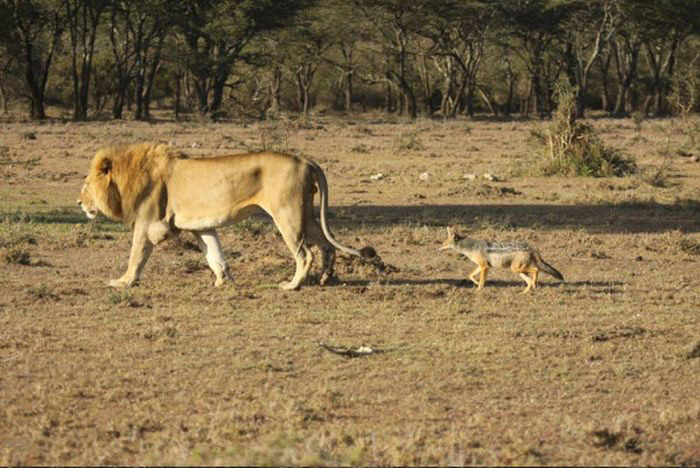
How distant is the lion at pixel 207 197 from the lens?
1116 cm

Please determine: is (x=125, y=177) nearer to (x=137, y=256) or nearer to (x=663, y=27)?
(x=137, y=256)

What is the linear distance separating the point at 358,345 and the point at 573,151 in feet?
51.1

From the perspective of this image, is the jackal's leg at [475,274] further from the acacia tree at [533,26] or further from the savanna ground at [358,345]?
the acacia tree at [533,26]

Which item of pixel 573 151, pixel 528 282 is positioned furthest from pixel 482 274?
pixel 573 151

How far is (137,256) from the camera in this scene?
11.5 meters

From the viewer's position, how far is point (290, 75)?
61031 mm

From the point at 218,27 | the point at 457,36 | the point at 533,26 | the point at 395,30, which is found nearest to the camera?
the point at 218,27

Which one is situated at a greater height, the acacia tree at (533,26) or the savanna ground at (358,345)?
the acacia tree at (533,26)

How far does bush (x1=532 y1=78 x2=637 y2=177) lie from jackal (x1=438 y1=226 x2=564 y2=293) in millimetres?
12616

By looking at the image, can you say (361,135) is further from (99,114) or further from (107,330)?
(107,330)

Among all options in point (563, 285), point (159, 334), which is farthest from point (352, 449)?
point (563, 285)

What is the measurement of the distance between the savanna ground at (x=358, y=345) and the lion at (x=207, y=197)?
36 centimetres

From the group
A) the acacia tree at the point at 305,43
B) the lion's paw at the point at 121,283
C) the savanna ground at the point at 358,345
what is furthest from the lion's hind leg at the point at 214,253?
the acacia tree at the point at 305,43

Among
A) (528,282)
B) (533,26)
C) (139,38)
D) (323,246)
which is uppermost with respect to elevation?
(533,26)
